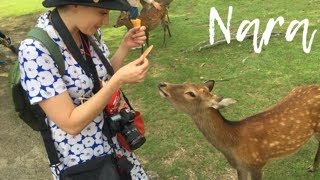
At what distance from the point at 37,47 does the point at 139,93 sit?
4395 mm

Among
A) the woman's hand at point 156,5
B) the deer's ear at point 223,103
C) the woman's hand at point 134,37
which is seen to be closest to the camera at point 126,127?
the woman's hand at point 134,37

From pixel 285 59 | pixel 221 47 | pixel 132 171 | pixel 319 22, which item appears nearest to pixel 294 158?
pixel 132 171

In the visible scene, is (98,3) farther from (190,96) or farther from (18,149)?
(18,149)

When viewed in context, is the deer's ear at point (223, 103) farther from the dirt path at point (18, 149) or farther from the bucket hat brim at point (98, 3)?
the dirt path at point (18, 149)

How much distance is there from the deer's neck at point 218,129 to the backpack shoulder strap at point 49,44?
174 centimetres

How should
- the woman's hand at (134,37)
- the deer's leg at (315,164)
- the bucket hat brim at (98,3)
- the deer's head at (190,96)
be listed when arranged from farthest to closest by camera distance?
the deer's leg at (315,164), the deer's head at (190,96), the woman's hand at (134,37), the bucket hat brim at (98,3)

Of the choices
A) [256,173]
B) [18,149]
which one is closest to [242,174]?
[256,173]

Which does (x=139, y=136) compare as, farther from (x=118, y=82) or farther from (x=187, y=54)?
(x=187, y=54)

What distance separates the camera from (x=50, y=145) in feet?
7.97

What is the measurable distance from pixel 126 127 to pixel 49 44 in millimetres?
761

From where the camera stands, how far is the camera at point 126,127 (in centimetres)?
254

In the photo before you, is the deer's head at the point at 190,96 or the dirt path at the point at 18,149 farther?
the dirt path at the point at 18,149

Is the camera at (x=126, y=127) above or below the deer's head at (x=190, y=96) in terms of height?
above

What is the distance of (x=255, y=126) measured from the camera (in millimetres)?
3635
